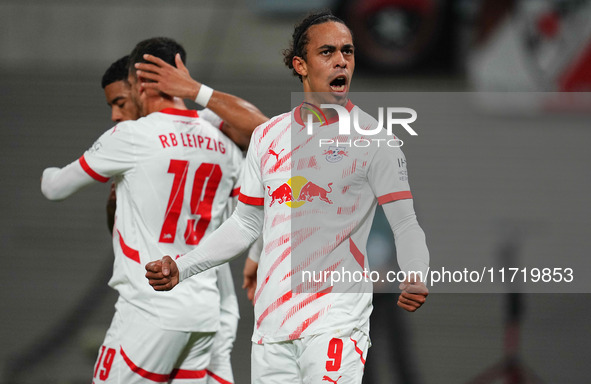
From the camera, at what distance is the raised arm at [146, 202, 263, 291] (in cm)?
293

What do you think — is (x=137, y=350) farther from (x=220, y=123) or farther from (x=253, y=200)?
(x=220, y=123)

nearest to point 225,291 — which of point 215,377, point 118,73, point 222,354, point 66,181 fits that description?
point 222,354

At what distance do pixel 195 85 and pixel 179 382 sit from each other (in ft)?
4.59

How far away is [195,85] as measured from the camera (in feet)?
11.8

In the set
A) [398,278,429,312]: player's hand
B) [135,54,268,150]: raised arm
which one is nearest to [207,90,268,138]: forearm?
[135,54,268,150]: raised arm

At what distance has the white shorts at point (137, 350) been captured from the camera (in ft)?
11.2

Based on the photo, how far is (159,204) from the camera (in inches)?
136

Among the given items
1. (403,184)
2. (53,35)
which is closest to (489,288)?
(403,184)

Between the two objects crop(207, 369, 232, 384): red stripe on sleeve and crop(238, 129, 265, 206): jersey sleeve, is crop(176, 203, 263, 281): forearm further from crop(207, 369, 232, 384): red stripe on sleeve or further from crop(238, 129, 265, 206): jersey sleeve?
crop(207, 369, 232, 384): red stripe on sleeve

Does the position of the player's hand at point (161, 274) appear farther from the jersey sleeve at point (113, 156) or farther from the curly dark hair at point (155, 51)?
the curly dark hair at point (155, 51)

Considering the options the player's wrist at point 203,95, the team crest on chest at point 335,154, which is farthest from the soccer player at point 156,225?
the team crest on chest at point 335,154

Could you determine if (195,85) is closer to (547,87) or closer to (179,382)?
(179,382)

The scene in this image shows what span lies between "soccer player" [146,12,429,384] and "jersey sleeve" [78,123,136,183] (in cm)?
71

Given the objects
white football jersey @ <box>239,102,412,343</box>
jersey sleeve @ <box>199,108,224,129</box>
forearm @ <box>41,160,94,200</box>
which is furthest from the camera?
jersey sleeve @ <box>199,108,224,129</box>
